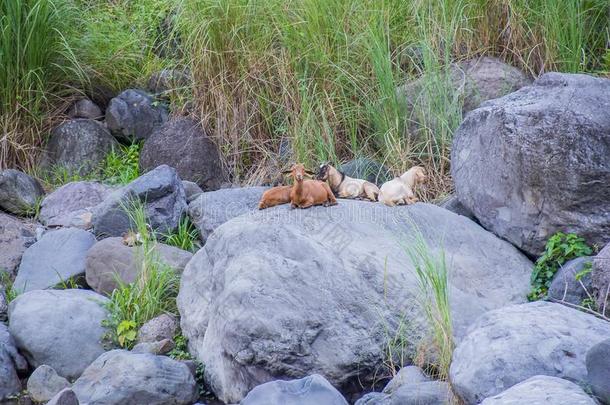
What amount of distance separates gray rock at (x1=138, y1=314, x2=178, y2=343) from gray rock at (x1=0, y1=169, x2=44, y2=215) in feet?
9.60

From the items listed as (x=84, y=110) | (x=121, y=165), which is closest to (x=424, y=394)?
(x=121, y=165)

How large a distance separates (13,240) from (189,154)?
6.39 feet

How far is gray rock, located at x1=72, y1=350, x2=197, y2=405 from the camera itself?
644 cm

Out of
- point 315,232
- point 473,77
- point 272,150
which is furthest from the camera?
point 272,150

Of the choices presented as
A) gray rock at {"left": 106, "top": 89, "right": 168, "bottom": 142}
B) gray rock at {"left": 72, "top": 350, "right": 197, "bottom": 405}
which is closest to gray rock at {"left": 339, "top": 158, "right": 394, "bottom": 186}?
gray rock at {"left": 72, "top": 350, "right": 197, "bottom": 405}

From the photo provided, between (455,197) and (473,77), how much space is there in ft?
5.39

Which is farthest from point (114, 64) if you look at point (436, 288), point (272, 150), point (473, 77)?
point (436, 288)

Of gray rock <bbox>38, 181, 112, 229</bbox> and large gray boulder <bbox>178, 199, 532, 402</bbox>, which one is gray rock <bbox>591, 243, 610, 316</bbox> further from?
gray rock <bbox>38, 181, 112, 229</bbox>

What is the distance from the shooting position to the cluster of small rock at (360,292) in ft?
18.6

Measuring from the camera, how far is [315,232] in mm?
6871

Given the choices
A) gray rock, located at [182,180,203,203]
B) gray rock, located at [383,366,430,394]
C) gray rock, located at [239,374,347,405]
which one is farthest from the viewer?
gray rock, located at [182,180,203,203]

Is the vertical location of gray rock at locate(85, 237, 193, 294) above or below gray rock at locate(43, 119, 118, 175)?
above

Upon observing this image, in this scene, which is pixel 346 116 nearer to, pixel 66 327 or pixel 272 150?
pixel 272 150

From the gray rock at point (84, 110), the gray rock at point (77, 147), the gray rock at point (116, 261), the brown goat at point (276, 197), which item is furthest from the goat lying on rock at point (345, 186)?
the gray rock at point (84, 110)
